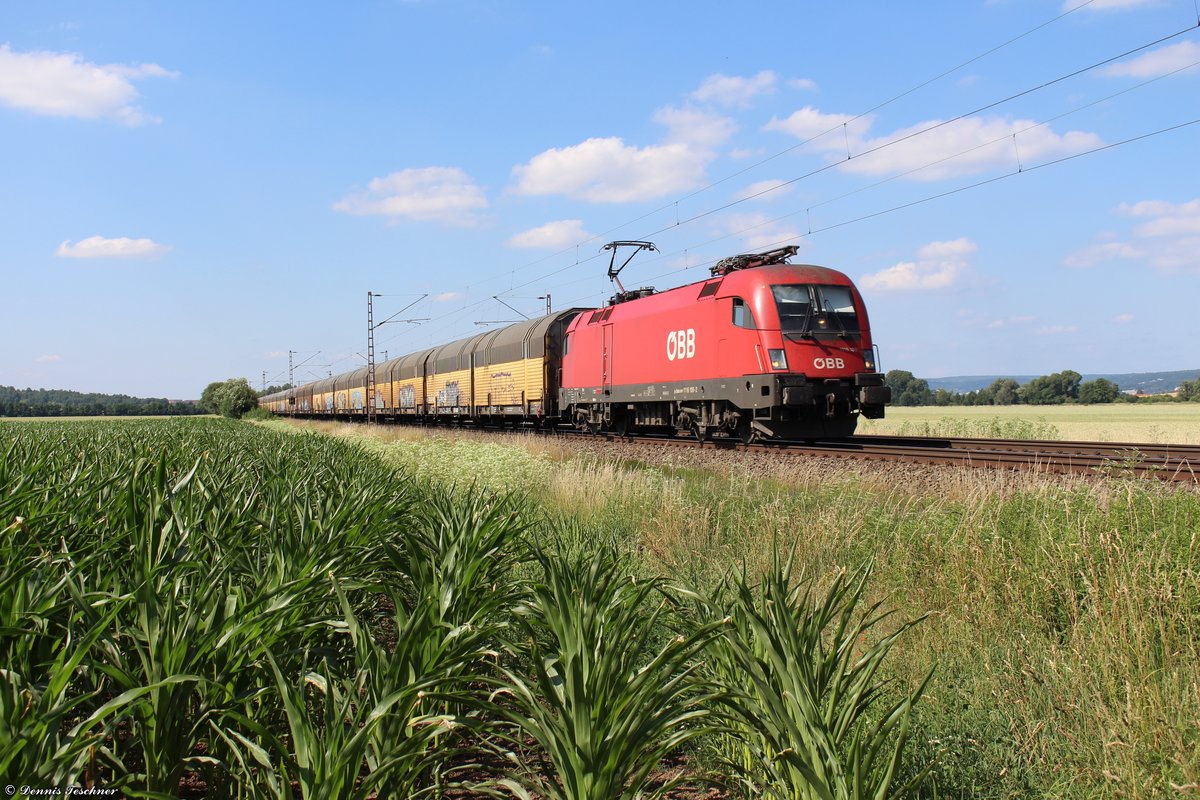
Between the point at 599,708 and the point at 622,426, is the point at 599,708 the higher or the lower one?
the lower one

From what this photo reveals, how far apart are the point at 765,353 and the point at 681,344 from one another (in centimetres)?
359

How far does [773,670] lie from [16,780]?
7.99 feet

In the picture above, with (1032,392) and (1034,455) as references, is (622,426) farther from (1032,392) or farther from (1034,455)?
(1032,392)

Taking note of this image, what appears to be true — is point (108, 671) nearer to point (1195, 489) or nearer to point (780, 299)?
point (1195, 489)

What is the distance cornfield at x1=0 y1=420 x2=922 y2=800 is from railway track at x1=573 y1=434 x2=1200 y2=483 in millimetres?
7715

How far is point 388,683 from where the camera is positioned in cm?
290

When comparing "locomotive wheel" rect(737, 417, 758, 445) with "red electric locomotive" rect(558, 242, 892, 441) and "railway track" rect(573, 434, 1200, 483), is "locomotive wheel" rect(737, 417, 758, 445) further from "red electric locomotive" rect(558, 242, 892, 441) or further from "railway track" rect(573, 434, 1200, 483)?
"railway track" rect(573, 434, 1200, 483)

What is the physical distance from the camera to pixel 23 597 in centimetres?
333

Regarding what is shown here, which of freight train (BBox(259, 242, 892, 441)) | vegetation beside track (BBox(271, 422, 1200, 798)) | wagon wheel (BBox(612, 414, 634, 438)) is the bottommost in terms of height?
vegetation beside track (BBox(271, 422, 1200, 798))

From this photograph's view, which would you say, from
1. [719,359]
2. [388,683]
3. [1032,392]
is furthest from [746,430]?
[1032,392]

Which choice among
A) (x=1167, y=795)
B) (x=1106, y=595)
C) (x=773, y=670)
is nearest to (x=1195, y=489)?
(x=1106, y=595)

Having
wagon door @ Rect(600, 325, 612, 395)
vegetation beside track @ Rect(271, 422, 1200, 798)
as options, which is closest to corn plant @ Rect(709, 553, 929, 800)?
vegetation beside track @ Rect(271, 422, 1200, 798)

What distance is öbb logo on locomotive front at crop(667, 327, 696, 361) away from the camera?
19812 mm

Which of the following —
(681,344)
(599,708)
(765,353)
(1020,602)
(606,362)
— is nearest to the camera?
(599,708)
